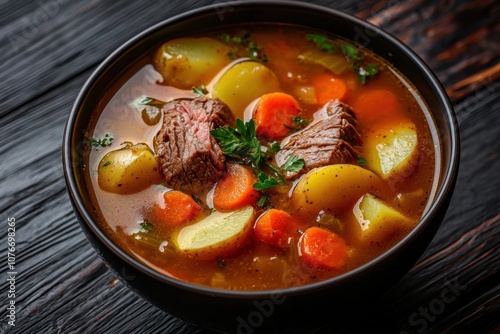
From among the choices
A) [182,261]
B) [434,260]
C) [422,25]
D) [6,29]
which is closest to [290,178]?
[182,261]

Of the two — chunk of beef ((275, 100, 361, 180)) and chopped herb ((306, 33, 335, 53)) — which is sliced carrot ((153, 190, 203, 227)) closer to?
chunk of beef ((275, 100, 361, 180))

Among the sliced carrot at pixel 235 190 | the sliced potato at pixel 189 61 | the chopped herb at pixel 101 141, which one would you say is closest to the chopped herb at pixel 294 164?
the sliced carrot at pixel 235 190

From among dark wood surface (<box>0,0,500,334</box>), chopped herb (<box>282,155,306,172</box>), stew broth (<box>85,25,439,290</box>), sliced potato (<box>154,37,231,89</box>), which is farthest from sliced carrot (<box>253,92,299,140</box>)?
dark wood surface (<box>0,0,500,334</box>)

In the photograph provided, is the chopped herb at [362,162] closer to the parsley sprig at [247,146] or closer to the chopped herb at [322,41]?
the parsley sprig at [247,146]

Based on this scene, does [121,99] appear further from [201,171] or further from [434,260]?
[434,260]

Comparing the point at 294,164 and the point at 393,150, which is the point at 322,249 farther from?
the point at 393,150
